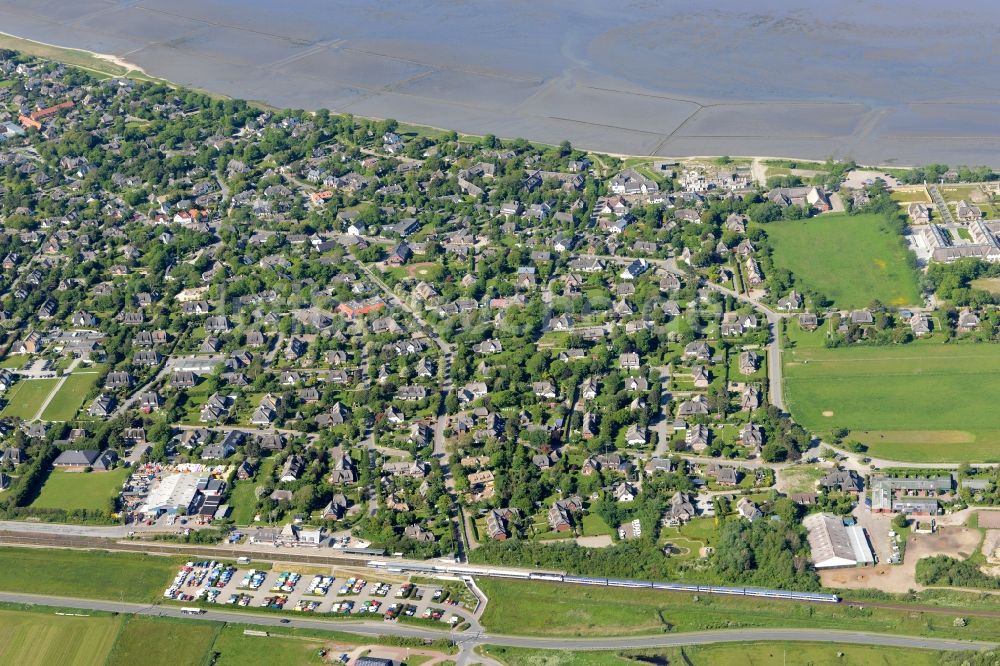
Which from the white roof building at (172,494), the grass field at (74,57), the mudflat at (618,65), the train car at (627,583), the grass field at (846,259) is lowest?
the white roof building at (172,494)

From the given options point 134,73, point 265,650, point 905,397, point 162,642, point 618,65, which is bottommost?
point 162,642

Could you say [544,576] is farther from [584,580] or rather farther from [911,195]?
[911,195]

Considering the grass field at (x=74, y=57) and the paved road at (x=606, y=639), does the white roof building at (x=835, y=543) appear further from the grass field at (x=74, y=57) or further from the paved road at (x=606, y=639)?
the grass field at (x=74, y=57)

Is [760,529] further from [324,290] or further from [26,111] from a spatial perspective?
[26,111]

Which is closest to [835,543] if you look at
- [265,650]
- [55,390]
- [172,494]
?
[265,650]

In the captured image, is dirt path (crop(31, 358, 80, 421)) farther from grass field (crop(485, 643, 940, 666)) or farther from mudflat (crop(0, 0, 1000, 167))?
mudflat (crop(0, 0, 1000, 167))

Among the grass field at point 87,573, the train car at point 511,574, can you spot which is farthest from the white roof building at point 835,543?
the grass field at point 87,573
